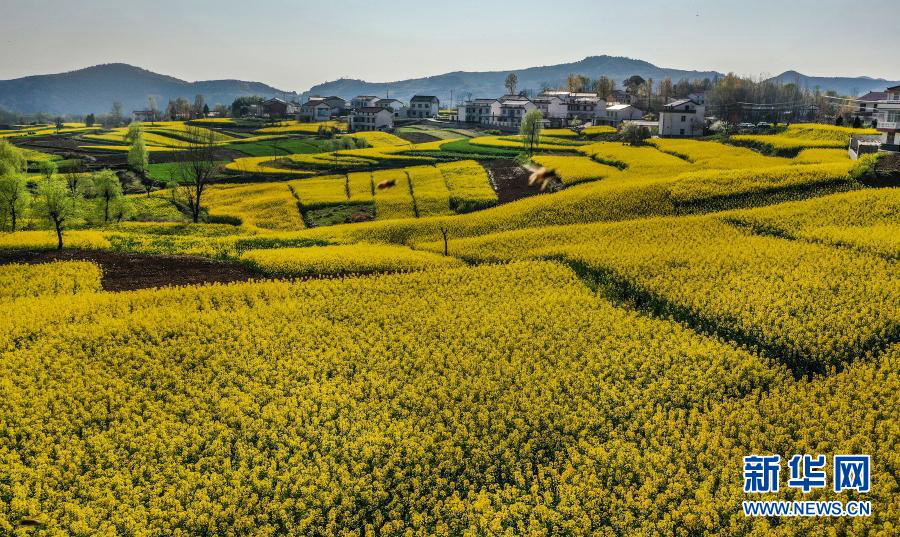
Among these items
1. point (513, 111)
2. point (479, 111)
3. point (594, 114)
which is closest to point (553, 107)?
point (594, 114)

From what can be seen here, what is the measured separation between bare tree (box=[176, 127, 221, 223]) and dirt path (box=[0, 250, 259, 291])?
21.1m

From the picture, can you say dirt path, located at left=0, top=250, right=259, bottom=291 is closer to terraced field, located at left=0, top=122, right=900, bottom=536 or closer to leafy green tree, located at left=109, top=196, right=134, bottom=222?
terraced field, located at left=0, top=122, right=900, bottom=536

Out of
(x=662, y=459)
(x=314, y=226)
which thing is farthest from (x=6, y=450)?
(x=314, y=226)

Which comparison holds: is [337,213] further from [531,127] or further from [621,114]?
[621,114]

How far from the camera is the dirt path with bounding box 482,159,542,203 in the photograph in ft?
212

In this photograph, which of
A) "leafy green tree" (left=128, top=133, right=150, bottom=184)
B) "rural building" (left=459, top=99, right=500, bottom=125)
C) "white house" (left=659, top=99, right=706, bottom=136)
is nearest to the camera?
"leafy green tree" (left=128, top=133, right=150, bottom=184)

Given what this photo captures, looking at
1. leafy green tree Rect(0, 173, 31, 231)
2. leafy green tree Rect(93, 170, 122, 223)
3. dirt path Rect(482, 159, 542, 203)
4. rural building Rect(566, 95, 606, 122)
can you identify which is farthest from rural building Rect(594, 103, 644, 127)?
leafy green tree Rect(0, 173, 31, 231)

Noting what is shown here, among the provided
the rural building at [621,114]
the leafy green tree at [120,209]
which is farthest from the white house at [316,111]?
the leafy green tree at [120,209]

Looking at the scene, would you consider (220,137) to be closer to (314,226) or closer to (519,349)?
(314,226)

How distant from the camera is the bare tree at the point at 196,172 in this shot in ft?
207

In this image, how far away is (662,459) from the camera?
59.9 ft

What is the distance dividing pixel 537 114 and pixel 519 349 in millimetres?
79453

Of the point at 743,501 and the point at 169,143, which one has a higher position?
the point at 169,143

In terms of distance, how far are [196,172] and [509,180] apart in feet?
123
